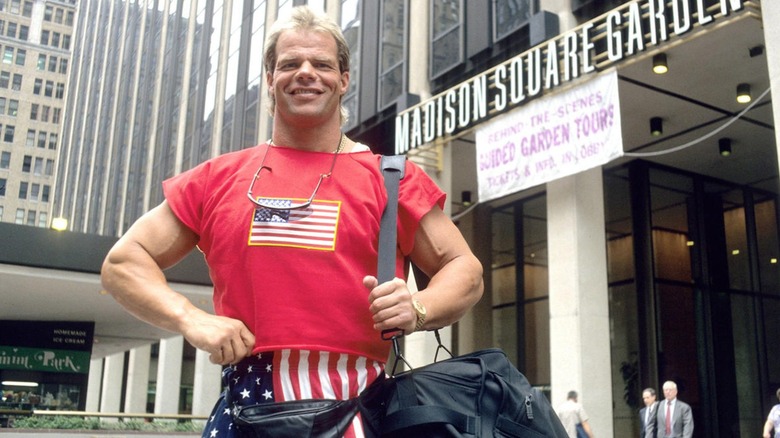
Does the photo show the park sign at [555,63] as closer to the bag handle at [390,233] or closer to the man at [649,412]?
the man at [649,412]

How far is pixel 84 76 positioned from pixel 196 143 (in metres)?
41.0

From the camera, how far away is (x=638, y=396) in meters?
19.6

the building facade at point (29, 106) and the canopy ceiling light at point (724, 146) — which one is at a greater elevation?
the building facade at point (29, 106)

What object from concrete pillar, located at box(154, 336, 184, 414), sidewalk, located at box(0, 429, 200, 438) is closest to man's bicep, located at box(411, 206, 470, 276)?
sidewalk, located at box(0, 429, 200, 438)

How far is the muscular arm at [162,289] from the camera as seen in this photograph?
1.88 metres

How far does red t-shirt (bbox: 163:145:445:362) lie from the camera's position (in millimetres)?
1975

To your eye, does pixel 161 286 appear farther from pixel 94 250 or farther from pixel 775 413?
pixel 94 250

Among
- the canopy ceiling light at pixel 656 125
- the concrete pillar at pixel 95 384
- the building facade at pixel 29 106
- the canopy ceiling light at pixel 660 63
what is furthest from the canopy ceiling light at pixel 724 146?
the building facade at pixel 29 106

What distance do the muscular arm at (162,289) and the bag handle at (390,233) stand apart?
0.33 m

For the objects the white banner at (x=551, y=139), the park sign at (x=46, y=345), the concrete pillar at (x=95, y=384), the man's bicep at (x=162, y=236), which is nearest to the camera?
the man's bicep at (x=162, y=236)

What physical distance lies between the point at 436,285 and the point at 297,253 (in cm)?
36

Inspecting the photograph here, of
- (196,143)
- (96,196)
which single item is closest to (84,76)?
(96,196)

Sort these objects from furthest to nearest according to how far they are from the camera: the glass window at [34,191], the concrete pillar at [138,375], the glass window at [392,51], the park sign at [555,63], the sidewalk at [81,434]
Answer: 1. the glass window at [34,191]
2. the concrete pillar at [138,375]
3. the glass window at [392,51]
4. the sidewalk at [81,434]
5. the park sign at [555,63]

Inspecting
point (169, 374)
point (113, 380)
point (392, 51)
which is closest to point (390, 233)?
point (392, 51)
